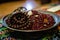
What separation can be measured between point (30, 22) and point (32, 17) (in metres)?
0.08

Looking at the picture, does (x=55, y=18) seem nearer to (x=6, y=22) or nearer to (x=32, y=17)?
(x=32, y=17)

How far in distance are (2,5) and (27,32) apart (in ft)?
8.65

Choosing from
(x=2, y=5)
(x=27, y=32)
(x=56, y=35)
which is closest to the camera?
(x=27, y=32)

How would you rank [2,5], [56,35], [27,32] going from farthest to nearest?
1. [2,5]
2. [56,35]
3. [27,32]

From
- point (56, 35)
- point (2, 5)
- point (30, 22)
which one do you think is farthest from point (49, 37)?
point (2, 5)

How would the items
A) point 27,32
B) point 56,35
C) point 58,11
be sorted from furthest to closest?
point 58,11 → point 56,35 → point 27,32

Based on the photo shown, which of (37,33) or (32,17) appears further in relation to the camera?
(32,17)

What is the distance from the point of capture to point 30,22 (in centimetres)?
100

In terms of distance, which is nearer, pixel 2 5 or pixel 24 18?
pixel 24 18

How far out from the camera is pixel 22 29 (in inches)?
37.5

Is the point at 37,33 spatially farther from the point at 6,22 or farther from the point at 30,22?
the point at 6,22

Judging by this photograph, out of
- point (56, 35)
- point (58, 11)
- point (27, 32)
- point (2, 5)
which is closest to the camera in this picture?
point (27, 32)

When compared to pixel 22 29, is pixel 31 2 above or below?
above

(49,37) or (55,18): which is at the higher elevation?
(55,18)
